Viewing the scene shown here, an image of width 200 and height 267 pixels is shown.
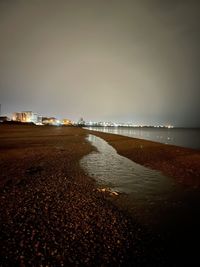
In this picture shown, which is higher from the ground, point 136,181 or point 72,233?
point 72,233

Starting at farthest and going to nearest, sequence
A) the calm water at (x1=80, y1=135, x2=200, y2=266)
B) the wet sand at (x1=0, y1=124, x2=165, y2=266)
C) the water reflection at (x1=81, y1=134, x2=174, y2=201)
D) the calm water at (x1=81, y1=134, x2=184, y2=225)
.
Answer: the water reflection at (x1=81, y1=134, x2=174, y2=201) → the calm water at (x1=81, y1=134, x2=184, y2=225) → the calm water at (x1=80, y1=135, x2=200, y2=266) → the wet sand at (x1=0, y1=124, x2=165, y2=266)

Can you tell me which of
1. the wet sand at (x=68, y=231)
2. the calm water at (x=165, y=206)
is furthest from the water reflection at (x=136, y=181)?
the wet sand at (x=68, y=231)

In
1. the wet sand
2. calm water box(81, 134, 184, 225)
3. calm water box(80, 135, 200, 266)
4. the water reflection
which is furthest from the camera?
the water reflection

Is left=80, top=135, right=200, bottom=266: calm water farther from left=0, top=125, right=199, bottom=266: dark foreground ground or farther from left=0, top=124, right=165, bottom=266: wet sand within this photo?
left=0, top=124, right=165, bottom=266: wet sand

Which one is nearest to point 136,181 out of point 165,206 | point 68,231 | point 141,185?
point 141,185

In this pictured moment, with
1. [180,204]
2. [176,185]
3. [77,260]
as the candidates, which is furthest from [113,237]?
[176,185]

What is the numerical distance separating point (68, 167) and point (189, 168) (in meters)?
11.0

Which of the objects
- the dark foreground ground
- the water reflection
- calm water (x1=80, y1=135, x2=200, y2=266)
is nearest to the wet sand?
the dark foreground ground

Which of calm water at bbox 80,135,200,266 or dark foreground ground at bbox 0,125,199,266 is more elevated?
dark foreground ground at bbox 0,125,199,266

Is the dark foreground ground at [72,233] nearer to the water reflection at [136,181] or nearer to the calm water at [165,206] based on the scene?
the calm water at [165,206]

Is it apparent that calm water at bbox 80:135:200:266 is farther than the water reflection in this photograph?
No

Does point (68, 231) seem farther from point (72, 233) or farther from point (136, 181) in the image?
point (136, 181)

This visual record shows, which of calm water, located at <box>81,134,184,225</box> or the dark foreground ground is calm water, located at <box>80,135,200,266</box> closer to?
calm water, located at <box>81,134,184,225</box>

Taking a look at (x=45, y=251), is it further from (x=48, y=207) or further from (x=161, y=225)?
(x=161, y=225)
